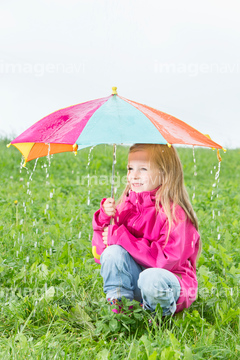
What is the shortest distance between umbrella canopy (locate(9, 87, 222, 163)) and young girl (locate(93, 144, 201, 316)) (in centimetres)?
34

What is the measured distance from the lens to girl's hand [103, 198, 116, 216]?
305 centimetres

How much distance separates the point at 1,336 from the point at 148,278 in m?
1.06

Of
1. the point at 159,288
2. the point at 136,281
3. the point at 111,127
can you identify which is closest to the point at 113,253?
A: the point at 136,281

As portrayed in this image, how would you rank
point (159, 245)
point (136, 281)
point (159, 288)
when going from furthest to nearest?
1. point (136, 281)
2. point (159, 245)
3. point (159, 288)

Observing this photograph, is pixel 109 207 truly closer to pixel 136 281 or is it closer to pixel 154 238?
→ pixel 154 238

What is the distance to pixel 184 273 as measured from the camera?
3.03m

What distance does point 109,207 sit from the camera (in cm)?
305

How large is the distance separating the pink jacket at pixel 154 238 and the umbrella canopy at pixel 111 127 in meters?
0.55

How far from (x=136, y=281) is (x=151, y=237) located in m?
0.32

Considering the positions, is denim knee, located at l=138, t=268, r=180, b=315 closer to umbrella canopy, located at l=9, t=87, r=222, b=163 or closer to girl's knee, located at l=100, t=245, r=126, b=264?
girl's knee, located at l=100, t=245, r=126, b=264

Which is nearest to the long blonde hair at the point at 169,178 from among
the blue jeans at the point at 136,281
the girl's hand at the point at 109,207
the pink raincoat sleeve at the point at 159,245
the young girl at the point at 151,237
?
the young girl at the point at 151,237

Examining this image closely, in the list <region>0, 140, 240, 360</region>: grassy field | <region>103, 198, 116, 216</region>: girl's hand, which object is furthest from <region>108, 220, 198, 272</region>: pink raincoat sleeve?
<region>0, 140, 240, 360</region>: grassy field

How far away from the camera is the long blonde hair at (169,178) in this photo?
122 inches

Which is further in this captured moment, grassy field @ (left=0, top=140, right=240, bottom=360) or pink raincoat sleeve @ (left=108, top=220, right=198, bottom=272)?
pink raincoat sleeve @ (left=108, top=220, right=198, bottom=272)
